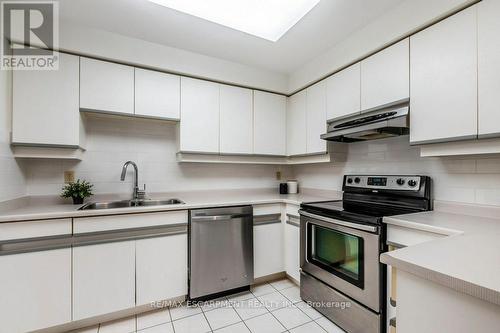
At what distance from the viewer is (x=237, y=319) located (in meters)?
1.80

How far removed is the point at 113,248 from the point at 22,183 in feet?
3.25

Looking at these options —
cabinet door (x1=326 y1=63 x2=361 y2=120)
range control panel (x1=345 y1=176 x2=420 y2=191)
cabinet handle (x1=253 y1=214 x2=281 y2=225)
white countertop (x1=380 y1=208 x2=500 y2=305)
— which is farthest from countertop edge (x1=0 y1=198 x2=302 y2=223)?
white countertop (x1=380 y1=208 x2=500 y2=305)

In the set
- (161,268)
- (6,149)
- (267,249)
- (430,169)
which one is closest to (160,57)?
(6,149)

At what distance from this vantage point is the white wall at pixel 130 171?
205 cm

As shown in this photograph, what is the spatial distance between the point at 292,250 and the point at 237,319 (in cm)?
81

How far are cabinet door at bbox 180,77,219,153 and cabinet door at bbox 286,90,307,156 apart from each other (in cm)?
93

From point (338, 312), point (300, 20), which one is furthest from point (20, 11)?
point (338, 312)

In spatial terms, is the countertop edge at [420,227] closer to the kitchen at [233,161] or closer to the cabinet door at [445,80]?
the kitchen at [233,161]

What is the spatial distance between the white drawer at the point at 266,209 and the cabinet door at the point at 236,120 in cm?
67

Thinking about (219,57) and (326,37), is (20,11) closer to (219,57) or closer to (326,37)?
(219,57)

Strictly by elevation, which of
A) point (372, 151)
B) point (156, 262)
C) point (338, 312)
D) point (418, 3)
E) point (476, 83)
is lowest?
point (338, 312)

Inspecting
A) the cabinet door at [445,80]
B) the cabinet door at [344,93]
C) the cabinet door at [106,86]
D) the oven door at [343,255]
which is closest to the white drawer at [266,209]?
the oven door at [343,255]

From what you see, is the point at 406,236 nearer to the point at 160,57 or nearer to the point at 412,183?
the point at 412,183

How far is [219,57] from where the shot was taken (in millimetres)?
2414
